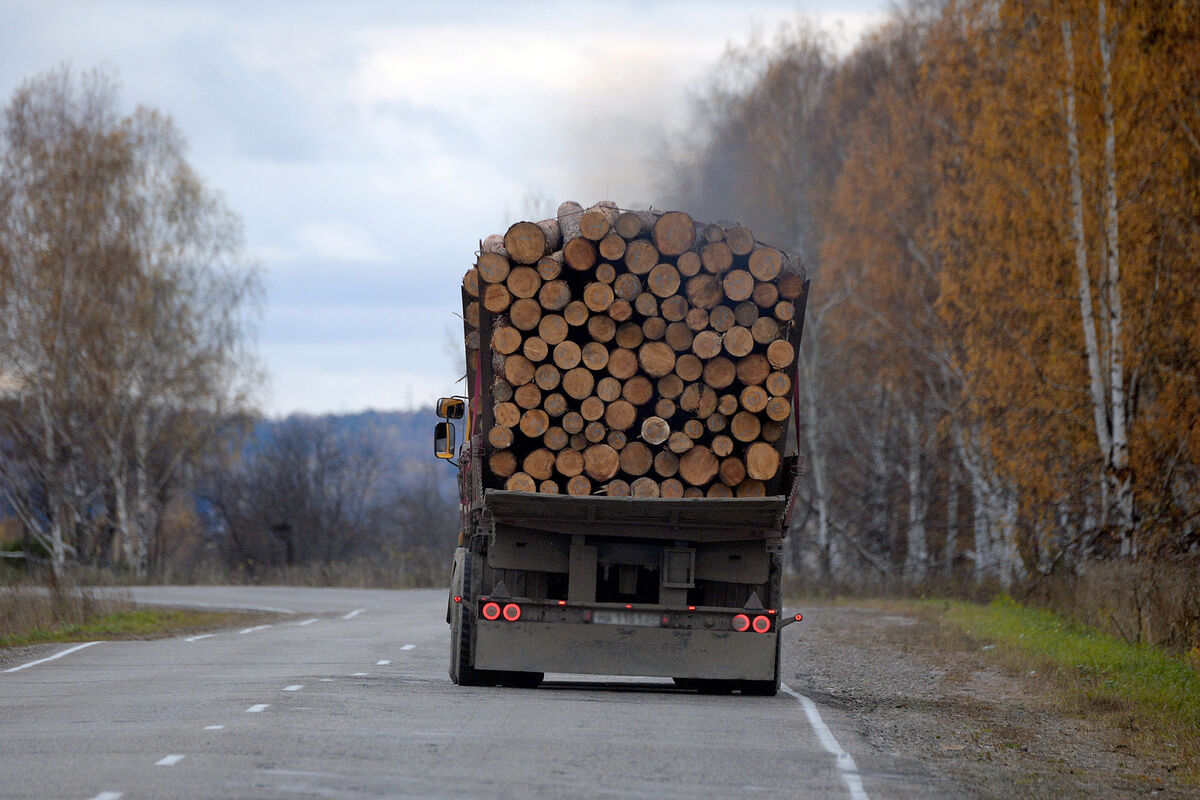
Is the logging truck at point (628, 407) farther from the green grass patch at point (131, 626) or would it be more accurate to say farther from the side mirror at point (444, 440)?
the green grass patch at point (131, 626)

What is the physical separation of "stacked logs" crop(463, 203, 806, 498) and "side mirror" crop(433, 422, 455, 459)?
9.07 feet

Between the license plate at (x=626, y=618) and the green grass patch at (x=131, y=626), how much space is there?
990cm

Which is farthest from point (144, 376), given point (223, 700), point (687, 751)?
point (687, 751)

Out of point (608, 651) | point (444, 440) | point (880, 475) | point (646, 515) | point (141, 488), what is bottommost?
point (608, 651)

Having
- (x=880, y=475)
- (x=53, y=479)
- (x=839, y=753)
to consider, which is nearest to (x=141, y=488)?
(x=53, y=479)

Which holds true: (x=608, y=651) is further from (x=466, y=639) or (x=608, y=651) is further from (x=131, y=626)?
(x=131, y=626)

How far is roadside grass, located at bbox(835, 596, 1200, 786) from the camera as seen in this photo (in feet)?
37.4

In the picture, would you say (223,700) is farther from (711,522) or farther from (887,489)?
(887,489)

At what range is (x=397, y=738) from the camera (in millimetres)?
9523

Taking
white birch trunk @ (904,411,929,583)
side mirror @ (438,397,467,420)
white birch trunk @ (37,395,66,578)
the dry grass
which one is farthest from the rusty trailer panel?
white birch trunk @ (37,395,66,578)

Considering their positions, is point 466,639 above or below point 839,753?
above

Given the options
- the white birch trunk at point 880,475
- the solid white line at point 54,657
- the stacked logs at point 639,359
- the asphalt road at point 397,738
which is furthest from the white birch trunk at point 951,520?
the stacked logs at point 639,359

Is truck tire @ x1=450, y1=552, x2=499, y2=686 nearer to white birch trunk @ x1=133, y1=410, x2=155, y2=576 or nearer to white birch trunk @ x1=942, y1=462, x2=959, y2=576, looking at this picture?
white birch trunk @ x1=942, y1=462, x2=959, y2=576

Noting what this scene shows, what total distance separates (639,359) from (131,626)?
13926 millimetres
